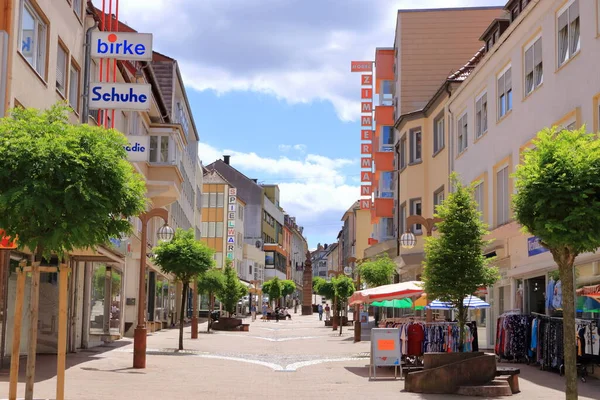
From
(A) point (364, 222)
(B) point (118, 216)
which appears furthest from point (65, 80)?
(A) point (364, 222)

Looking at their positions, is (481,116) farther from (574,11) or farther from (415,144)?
(415,144)

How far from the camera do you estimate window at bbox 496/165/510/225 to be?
2683cm

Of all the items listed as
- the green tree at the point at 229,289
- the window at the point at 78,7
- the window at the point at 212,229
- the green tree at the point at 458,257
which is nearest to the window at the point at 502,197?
the green tree at the point at 458,257

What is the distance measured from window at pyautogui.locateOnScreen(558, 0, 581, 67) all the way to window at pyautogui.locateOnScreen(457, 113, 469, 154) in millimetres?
10819

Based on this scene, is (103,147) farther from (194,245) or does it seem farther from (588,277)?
(194,245)

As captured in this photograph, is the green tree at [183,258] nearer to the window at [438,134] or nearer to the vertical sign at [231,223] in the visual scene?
the window at [438,134]

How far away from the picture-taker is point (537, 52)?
76.2 feet

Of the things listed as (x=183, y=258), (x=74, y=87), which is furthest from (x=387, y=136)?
(x=74, y=87)

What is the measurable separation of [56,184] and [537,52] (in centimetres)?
1598

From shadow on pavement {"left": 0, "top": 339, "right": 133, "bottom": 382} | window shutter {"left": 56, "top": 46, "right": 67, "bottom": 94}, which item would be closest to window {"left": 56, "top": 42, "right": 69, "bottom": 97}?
window shutter {"left": 56, "top": 46, "right": 67, "bottom": 94}

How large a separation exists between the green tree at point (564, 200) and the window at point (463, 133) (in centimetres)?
2161

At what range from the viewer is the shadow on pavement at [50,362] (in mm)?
17203

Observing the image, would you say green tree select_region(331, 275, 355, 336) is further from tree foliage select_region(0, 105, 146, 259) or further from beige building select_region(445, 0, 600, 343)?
tree foliage select_region(0, 105, 146, 259)

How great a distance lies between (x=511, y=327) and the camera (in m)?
22.6
